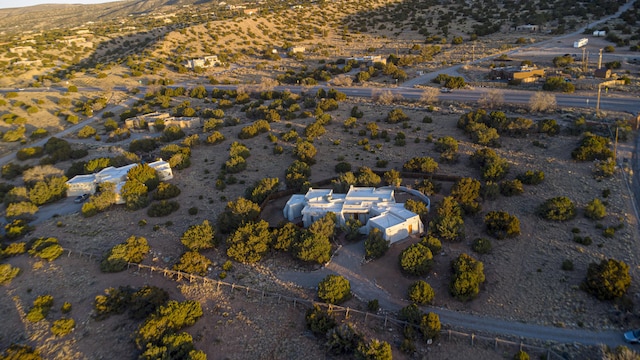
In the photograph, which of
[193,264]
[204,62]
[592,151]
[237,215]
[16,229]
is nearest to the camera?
[193,264]

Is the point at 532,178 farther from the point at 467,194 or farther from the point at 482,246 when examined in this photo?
the point at 482,246

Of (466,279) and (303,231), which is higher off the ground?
(303,231)

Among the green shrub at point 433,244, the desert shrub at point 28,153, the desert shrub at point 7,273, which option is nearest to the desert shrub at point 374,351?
the green shrub at point 433,244

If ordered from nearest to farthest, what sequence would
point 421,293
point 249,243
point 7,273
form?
point 421,293 < point 7,273 < point 249,243

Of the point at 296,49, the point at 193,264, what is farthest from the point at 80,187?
the point at 296,49

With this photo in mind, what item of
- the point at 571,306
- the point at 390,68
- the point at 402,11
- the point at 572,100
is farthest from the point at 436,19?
the point at 571,306

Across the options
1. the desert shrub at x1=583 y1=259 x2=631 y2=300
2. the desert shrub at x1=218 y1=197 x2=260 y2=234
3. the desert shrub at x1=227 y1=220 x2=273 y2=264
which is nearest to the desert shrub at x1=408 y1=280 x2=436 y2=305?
the desert shrub at x1=583 y1=259 x2=631 y2=300

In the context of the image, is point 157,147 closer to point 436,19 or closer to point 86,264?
point 86,264

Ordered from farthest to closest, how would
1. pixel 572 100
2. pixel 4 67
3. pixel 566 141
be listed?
pixel 4 67 < pixel 572 100 < pixel 566 141
